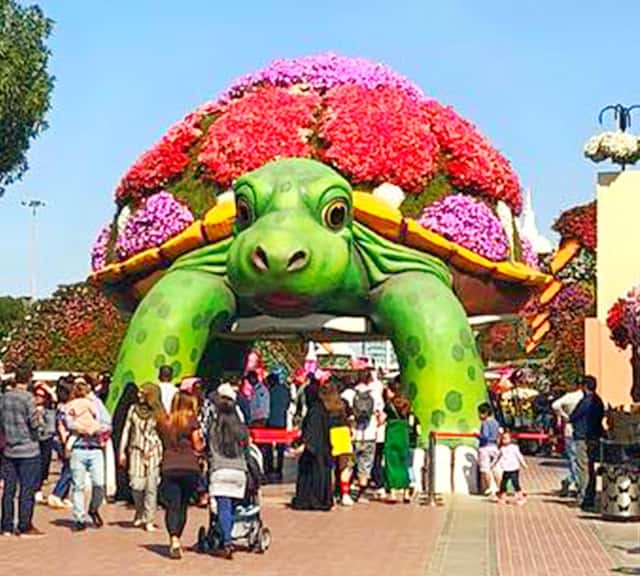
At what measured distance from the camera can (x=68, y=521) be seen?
52.7 ft

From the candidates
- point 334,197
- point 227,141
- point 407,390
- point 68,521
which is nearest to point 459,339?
point 407,390

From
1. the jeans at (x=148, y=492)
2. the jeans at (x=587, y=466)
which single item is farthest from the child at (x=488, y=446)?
the jeans at (x=148, y=492)

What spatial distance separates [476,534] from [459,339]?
17.0 ft

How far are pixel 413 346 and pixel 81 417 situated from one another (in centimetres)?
622

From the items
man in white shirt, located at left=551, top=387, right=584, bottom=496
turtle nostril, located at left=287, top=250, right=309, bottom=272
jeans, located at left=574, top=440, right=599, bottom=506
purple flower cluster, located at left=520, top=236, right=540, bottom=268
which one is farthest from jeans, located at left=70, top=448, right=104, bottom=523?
purple flower cluster, located at left=520, top=236, right=540, bottom=268

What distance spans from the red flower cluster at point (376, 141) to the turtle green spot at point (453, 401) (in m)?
3.59

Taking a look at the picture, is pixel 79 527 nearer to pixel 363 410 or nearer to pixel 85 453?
pixel 85 453

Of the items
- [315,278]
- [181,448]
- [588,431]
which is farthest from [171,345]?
[181,448]

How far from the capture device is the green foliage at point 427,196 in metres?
21.9

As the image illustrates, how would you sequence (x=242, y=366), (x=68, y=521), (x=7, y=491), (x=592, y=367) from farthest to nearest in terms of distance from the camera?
1. (x=592, y=367)
2. (x=242, y=366)
3. (x=68, y=521)
4. (x=7, y=491)

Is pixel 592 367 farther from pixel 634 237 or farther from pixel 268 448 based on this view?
pixel 268 448

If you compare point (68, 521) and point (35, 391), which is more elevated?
point (35, 391)

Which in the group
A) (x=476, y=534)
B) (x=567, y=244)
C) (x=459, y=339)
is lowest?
(x=476, y=534)

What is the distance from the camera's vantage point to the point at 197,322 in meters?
20.2
